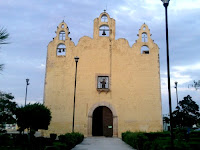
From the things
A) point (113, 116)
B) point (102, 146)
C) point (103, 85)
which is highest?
point (103, 85)

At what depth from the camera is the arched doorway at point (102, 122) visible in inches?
854

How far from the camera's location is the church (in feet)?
70.5

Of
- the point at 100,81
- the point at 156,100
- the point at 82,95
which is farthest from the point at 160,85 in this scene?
the point at 82,95

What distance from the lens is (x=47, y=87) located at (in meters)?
22.4

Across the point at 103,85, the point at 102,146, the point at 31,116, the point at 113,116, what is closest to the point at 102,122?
the point at 113,116

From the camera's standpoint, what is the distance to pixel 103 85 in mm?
22125

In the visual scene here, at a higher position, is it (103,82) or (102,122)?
Answer: (103,82)

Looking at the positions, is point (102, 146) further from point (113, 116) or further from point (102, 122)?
point (102, 122)

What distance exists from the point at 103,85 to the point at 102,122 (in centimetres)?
354

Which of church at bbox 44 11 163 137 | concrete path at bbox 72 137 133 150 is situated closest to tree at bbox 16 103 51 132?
concrete path at bbox 72 137 133 150

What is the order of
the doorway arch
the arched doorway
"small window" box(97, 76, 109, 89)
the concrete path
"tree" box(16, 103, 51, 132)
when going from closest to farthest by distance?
the concrete path < "tree" box(16, 103, 51, 132) < the doorway arch < the arched doorway < "small window" box(97, 76, 109, 89)

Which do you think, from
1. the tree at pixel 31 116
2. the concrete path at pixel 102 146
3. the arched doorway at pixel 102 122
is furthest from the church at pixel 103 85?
the tree at pixel 31 116

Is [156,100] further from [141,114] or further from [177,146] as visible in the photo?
[177,146]

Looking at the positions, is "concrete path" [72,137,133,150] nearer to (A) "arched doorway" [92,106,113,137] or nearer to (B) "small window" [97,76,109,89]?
(A) "arched doorway" [92,106,113,137]
